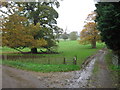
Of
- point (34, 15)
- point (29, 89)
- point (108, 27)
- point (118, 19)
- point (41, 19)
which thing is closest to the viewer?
point (29, 89)

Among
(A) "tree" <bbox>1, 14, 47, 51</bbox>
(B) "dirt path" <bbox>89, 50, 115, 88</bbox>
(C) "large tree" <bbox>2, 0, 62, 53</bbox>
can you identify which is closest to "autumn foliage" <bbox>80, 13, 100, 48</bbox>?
(C) "large tree" <bbox>2, 0, 62, 53</bbox>

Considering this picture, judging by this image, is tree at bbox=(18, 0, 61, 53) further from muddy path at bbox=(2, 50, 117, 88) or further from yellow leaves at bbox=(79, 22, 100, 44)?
yellow leaves at bbox=(79, 22, 100, 44)

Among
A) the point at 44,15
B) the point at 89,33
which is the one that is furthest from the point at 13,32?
the point at 89,33

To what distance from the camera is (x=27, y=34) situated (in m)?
16.1

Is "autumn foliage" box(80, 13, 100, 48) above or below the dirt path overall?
above

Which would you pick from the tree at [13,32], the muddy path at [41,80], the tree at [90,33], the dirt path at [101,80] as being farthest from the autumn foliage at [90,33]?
the muddy path at [41,80]

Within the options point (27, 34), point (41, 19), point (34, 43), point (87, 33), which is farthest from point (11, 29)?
point (87, 33)

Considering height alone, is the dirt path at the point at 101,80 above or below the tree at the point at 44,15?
below

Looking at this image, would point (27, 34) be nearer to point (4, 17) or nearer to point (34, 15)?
point (4, 17)

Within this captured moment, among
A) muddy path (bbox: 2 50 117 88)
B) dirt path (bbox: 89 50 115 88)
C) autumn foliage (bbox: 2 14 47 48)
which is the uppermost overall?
autumn foliage (bbox: 2 14 47 48)

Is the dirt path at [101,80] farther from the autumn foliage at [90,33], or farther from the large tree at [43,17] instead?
the autumn foliage at [90,33]

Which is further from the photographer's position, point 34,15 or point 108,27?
point 34,15

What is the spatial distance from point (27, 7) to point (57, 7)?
18.9 ft

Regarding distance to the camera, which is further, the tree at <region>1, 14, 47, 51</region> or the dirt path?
the tree at <region>1, 14, 47, 51</region>
